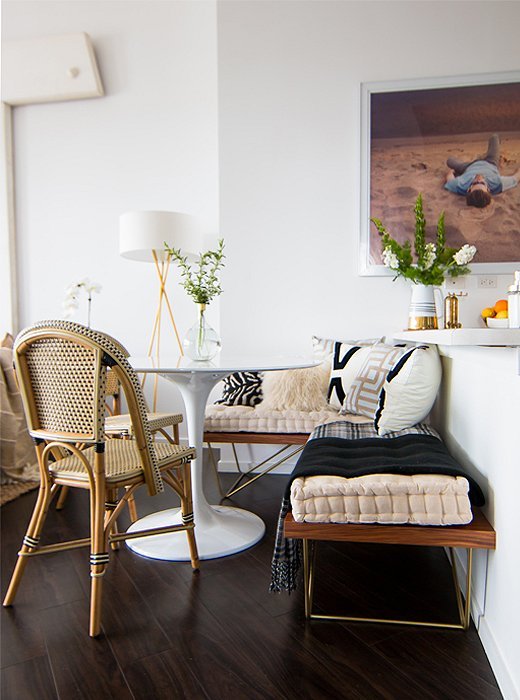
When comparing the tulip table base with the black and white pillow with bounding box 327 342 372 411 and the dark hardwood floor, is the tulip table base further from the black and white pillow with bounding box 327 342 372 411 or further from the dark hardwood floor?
the black and white pillow with bounding box 327 342 372 411

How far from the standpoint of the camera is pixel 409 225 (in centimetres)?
316

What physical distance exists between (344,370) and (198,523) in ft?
3.62

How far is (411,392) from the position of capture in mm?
2266

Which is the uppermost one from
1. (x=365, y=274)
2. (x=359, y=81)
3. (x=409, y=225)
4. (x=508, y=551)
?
(x=359, y=81)

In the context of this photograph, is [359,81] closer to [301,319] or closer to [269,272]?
[269,272]

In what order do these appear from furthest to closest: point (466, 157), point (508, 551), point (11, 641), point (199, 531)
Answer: point (466, 157)
point (199, 531)
point (11, 641)
point (508, 551)

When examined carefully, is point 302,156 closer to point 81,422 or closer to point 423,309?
point 423,309

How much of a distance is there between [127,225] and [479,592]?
2781mm

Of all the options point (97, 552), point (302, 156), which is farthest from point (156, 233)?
point (97, 552)

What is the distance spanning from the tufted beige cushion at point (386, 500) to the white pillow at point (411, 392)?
72cm

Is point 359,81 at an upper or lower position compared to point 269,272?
upper

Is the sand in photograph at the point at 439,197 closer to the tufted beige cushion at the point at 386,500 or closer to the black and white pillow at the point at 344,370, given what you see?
the black and white pillow at the point at 344,370

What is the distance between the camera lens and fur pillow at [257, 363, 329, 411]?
2768 mm

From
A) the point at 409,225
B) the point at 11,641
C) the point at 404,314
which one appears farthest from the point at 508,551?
the point at 409,225
